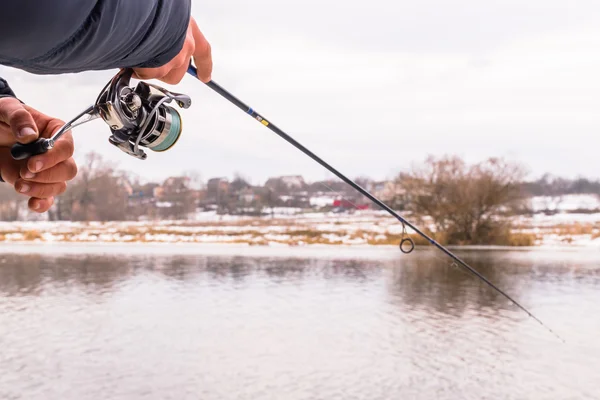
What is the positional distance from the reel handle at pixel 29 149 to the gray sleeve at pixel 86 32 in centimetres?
28

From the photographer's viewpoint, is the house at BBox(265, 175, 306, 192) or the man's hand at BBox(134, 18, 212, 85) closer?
the man's hand at BBox(134, 18, 212, 85)

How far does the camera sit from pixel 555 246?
1173 centimetres

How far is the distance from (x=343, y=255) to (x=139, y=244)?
16.3ft

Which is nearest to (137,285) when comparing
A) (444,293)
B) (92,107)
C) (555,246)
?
(444,293)

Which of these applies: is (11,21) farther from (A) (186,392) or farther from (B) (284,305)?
(B) (284,305)

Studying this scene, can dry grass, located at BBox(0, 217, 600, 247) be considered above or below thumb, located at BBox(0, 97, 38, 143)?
below

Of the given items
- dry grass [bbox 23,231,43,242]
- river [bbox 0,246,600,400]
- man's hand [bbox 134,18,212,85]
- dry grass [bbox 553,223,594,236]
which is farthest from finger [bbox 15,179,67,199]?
dry grass [bbox 23,231,43,242]

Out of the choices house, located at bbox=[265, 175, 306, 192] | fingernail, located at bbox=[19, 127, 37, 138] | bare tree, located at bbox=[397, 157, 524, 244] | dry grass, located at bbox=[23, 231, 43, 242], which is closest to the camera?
fingernail, located at bbox=[19, 127, 37, 138]

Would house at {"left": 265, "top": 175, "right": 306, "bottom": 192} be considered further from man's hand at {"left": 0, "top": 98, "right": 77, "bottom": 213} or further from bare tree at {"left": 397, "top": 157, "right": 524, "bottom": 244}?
man's hand at {"left": 0, "top": 98, "right": 77, "bottom": 213}

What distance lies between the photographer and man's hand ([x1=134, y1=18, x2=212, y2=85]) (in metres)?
0.73

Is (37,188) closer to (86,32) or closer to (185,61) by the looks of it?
(185,61)

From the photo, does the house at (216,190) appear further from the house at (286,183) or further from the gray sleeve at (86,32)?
the gray sleeve at (86,32)

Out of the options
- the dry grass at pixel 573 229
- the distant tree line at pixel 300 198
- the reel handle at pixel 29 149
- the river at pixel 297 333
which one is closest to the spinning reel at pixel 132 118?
the reel handle at pixel 29 149

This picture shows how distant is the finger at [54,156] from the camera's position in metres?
0.87
